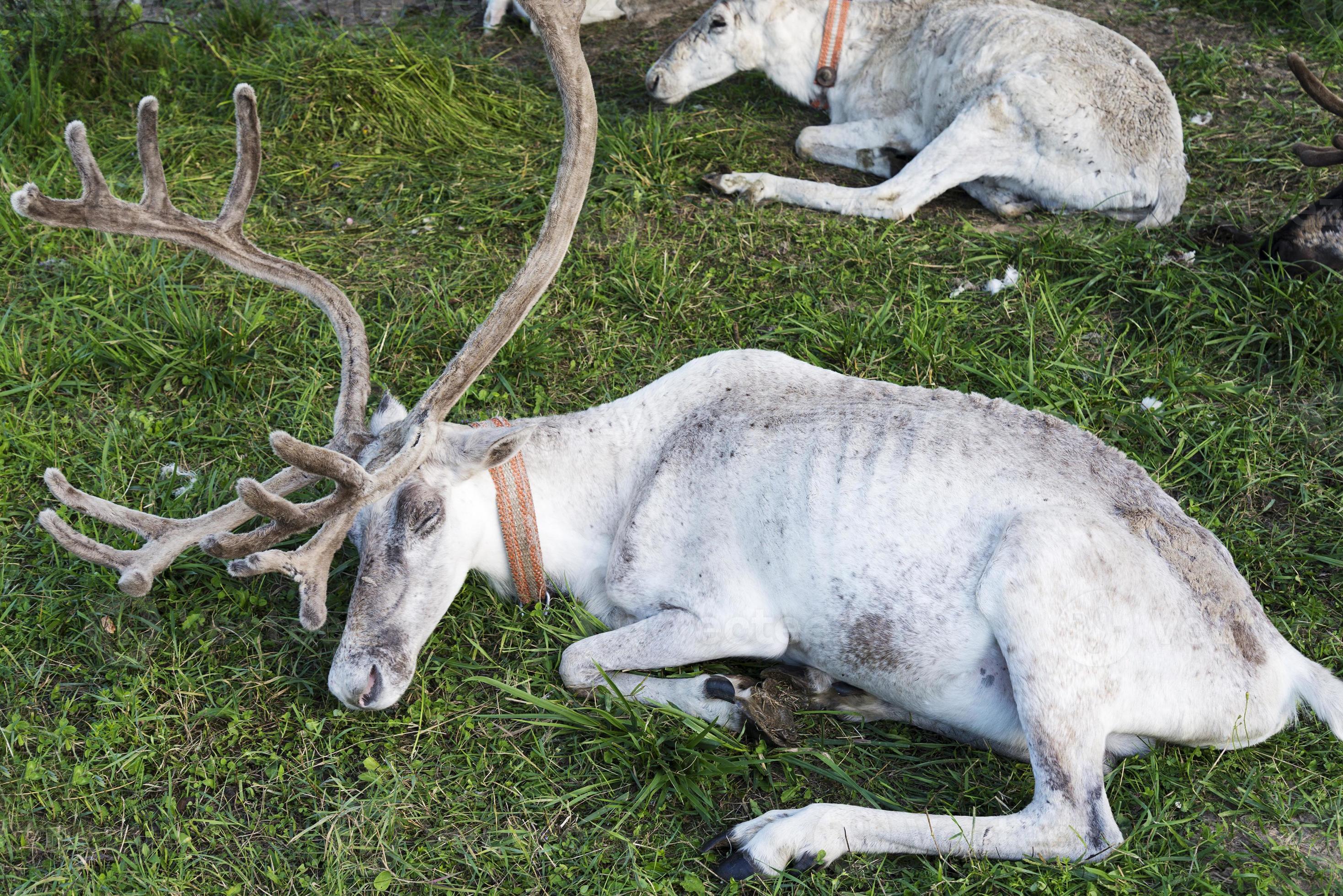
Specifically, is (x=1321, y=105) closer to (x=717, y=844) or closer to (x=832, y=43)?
(x=832, y=43)

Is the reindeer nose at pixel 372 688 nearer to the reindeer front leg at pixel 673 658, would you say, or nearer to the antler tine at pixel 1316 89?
the reindeer front leg at pixel 673 658

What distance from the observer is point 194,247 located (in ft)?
13.5

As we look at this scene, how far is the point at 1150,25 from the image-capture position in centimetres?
802

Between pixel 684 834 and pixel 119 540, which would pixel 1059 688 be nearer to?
pixel 684 834

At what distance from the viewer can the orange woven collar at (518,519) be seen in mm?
4020

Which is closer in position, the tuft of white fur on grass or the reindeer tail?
the reindeer tail

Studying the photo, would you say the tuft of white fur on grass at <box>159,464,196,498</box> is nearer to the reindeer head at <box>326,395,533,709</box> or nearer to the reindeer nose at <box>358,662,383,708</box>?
the reindeer head at <box>326,395,533,709</box>

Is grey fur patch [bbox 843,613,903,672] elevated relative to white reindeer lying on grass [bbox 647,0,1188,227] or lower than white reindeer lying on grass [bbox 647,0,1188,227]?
lower

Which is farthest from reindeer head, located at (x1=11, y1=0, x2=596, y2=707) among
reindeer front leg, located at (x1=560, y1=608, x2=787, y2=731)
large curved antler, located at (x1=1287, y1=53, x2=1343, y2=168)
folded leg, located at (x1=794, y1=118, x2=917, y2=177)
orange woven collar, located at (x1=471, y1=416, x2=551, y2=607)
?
large curved antler, located at (x1=1287, y1=53, x2=1343, y2=168)

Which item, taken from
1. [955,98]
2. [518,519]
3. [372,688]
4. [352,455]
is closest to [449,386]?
[352,455]

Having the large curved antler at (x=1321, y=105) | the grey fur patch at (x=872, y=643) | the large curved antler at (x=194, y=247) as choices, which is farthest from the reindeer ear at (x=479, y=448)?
the large curved antler at (x=1321, y=105)

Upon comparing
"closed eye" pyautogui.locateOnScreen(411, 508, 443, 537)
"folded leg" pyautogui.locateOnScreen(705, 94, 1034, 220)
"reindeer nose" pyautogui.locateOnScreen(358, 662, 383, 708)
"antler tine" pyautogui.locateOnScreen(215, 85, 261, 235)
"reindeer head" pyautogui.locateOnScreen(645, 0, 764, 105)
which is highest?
"antler tine" pyautogui.locateOnScreen(215, 85, 261, 235)

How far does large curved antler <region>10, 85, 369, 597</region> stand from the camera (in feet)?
11.5

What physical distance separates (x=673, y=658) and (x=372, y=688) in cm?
97
